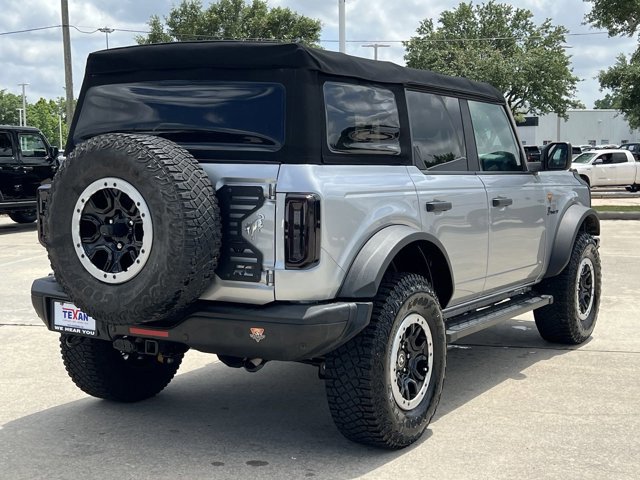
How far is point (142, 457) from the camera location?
4.08 metres

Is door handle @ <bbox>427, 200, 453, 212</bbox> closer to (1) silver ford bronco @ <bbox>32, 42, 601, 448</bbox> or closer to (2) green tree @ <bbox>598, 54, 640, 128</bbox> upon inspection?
(1) silver ford bronco @ <bbox>32, 42, 601, 448</bbox>

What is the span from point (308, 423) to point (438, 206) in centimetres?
143

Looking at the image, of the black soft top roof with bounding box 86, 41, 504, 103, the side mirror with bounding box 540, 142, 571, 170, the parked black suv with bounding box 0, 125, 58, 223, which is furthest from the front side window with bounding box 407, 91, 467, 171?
the parked black suv with bounding box 0, 125, 58, 223

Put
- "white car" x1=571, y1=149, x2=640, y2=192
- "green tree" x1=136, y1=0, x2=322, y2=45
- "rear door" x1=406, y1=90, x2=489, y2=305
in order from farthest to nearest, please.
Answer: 1. "green tree" x1=136, y1=0, x2=322, y2=45
2. "white car" x1=571, y1=149, x2=640, y2=192
3. "rear door" x1=406, y1=90, x2=489, y2=305

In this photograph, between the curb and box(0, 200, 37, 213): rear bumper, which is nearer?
box(0, 200, 37, 213): rear bumper

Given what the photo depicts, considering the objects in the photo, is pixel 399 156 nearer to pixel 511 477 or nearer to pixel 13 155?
pixel 511 477

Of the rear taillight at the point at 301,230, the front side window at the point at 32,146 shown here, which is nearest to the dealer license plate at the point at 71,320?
the rear taillight at the point at 301,230

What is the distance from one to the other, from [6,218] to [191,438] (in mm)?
18050

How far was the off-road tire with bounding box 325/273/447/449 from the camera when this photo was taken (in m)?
3.90

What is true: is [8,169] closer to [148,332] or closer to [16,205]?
[16,205]

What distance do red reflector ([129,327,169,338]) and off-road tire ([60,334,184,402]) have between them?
2.05 ft

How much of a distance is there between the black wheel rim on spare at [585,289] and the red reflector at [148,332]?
3731 millimetres

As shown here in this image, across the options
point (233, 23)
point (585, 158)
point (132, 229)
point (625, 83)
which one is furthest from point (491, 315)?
point (233, 23)

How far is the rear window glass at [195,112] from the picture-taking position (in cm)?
405
